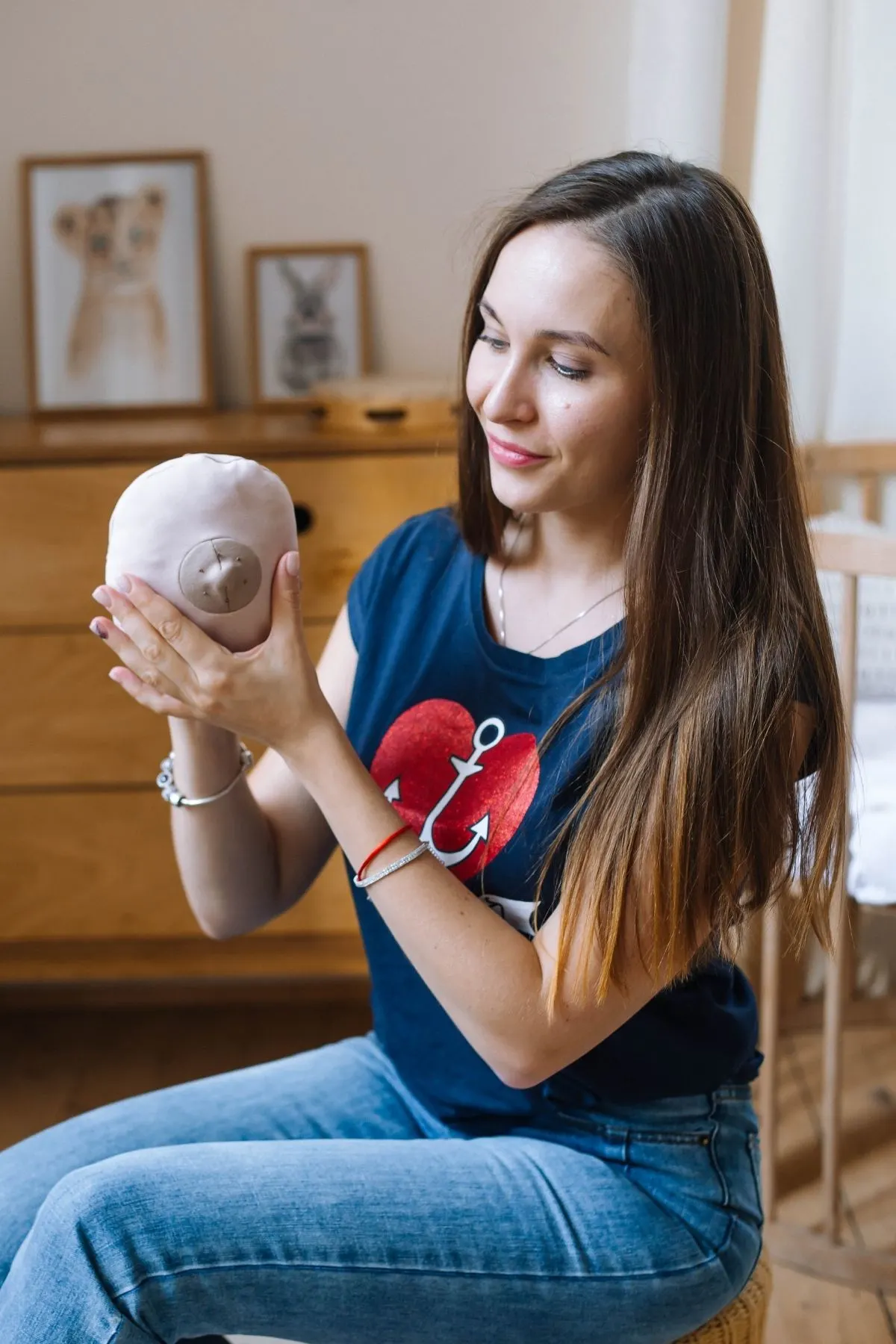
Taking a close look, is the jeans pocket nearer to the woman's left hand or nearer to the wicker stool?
the wicker stool

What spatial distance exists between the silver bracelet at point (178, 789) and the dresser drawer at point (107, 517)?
743 millimetres

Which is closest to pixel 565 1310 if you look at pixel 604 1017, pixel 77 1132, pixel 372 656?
pixel 604 1017

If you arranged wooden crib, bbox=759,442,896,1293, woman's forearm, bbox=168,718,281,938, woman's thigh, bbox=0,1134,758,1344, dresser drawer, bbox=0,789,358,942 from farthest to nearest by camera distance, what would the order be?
dresser drawer, bbox=0,789,358,942
wooden crib, bbox=759,442,896,1293
woman's forearm, bbox=168,718,281,938
woman's thigh, bbox=0,1134,758,1344

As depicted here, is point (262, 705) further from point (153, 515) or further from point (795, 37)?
point (795, 37)

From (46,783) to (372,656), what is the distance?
0.90 metres

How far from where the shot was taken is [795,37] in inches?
76.9

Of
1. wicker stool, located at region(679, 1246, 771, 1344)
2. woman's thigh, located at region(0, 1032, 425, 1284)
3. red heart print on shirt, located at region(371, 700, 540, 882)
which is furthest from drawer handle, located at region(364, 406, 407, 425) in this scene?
wicker stool, located at region(679, 1246, 771, 1344)

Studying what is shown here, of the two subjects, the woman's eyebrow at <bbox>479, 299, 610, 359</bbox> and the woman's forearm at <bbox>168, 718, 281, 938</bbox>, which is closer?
the woman's eyebrow at <bbox>479, 299, 610, 359</bbox>

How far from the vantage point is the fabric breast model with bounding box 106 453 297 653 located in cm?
88

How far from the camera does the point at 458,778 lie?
3.29ft

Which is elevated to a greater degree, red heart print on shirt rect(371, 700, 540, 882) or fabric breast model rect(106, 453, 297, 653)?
fabric breast model rect(106, 453, 297, 653)

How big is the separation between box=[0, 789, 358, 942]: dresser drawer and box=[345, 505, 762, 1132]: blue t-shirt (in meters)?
0.81

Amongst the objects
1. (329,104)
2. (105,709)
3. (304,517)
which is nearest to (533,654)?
(304,517)

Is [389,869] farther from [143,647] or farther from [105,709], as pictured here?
[105,709]
